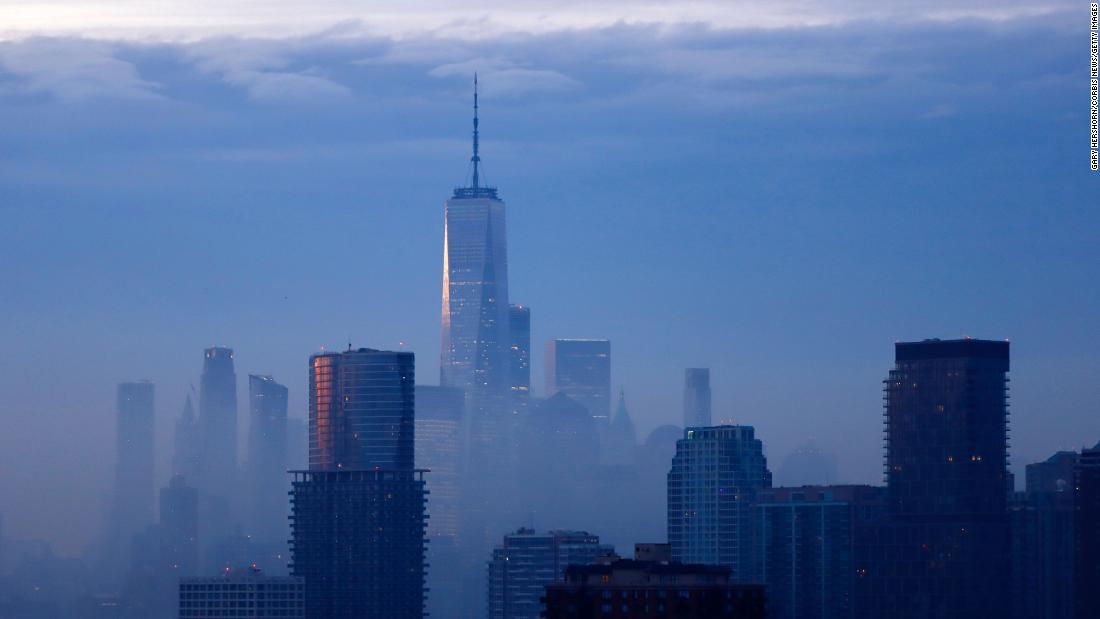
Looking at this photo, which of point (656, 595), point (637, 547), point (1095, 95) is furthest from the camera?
point (1095, 95)

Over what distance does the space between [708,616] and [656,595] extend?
3.12 metres

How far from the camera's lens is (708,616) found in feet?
464

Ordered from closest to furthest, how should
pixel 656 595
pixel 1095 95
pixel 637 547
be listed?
pixel 656 595 → pixel 637 547 → pixel 1095 95

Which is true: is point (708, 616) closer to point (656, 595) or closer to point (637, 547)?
point (656, 595)

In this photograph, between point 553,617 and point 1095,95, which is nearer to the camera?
point 553,617

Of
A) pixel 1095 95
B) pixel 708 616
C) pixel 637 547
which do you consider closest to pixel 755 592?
pixel 708 616

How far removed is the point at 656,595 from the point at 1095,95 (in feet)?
211

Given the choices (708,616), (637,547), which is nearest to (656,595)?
(708,616)

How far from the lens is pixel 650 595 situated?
464 ft

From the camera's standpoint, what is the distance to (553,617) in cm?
14200

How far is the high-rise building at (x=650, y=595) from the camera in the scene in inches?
5546

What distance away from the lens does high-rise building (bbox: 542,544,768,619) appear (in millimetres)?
140875

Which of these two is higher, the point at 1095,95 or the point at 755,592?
the point at 1095,95

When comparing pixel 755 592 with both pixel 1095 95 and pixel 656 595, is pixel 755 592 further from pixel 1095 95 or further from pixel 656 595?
pixel 1095 95
